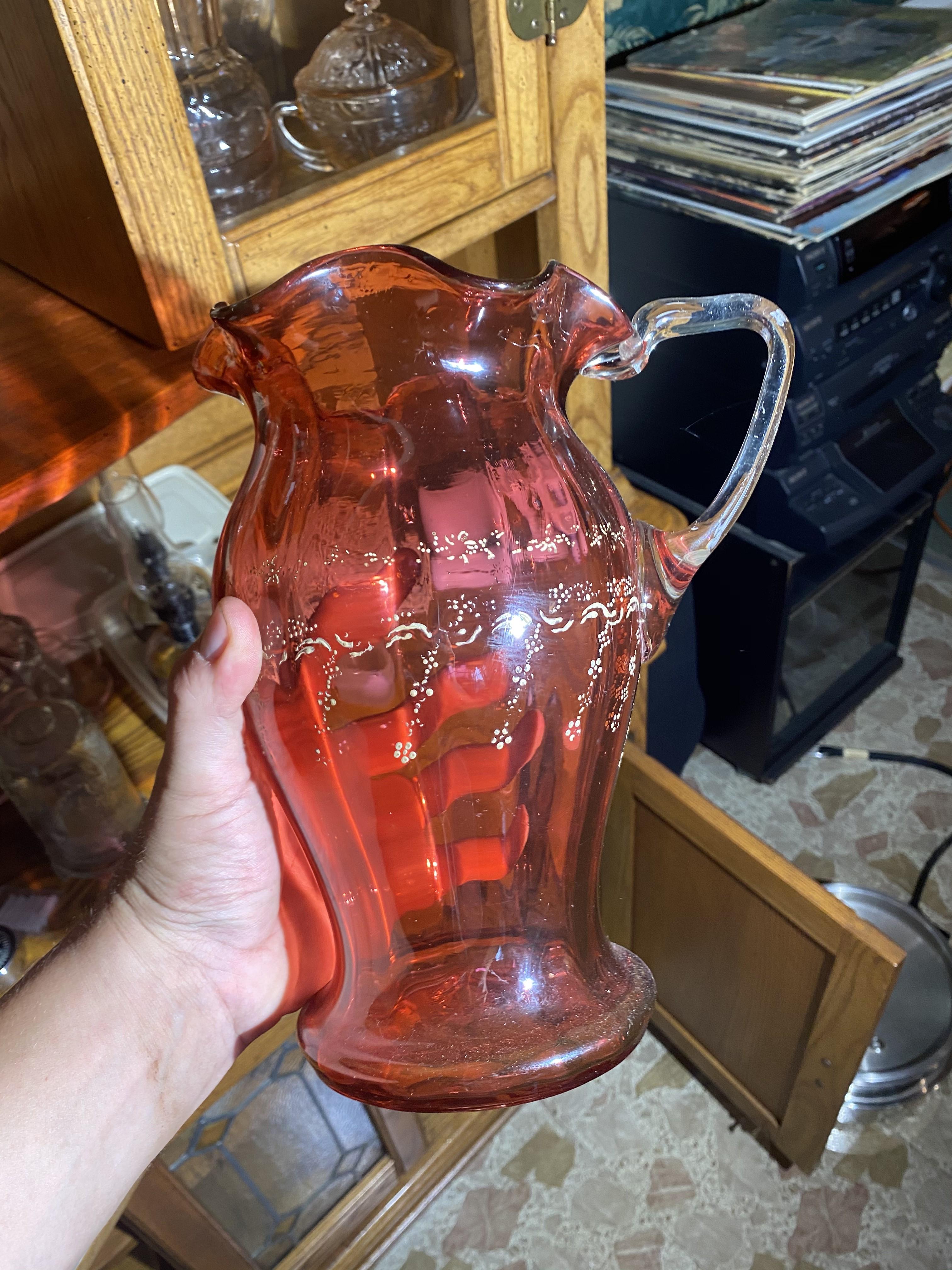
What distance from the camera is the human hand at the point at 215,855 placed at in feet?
1.39

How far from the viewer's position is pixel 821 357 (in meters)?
1.09

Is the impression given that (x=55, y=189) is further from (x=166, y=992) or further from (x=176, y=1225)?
(x=176, y=1225)

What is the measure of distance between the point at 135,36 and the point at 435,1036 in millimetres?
478

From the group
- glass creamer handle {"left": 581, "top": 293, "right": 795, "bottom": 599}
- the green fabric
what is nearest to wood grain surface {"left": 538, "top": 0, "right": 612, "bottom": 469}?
glass creamer handle {"left": 581, "top": 293, "right": 795, "bottom": 599}

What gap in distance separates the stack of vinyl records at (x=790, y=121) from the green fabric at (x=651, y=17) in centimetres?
6

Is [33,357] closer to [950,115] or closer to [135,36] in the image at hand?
[135,36]

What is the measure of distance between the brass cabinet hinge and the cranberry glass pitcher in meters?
0.30

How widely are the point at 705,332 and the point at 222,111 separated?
0.33m

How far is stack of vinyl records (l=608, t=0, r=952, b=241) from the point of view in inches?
39.6

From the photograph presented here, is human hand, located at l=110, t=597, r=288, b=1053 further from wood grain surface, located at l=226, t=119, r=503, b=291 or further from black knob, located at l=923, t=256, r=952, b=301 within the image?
black knob, located at l=923, t=256, r=952, b=301

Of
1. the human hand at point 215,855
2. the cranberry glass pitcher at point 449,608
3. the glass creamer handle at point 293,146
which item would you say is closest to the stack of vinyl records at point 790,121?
the glass creamer handle at point 293,146

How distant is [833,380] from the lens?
1.12m

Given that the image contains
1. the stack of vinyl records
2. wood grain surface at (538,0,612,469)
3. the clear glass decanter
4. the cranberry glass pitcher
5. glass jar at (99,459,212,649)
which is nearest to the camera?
the cranberry glass pitcher

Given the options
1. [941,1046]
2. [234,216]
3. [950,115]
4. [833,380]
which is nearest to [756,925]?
[941,1046]
